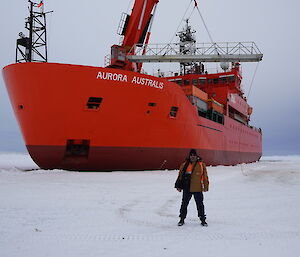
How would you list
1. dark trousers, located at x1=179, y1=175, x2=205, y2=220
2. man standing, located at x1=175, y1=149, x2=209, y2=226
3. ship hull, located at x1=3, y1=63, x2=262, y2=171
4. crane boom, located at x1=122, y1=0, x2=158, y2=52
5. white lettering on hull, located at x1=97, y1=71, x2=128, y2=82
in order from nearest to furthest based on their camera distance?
dark trousers, located at x1=179, y1=175, x2=205, y2=220
man standing, located at x1=175, y1=149, x2=209, y2=226
ship hull, located at x1=3, y1=63, x2=262, y2=171
white lettering on hull, located at x1=97, y1=71, x2=128, y2=82
crane boom, located at x1=122, y1=0, x2=158, y2=52

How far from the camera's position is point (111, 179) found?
1162 cm

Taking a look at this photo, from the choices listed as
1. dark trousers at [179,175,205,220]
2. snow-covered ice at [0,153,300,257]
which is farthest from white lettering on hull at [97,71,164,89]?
dark trousers at [179,175,205,220]

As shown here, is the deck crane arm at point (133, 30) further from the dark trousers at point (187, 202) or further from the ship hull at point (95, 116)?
the dark trousers at point (187, 202)

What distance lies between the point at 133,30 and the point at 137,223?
48.9 feet

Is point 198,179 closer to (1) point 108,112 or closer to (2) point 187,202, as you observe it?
(2) point 187,202

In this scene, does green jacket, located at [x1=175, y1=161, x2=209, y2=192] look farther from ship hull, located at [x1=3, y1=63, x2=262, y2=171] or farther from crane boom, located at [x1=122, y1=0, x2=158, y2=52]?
crane boom, located at [x1=122, y1=0, x2=158, y2=52]

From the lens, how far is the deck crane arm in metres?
17.5

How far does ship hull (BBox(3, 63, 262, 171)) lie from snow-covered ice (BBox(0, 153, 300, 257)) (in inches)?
156

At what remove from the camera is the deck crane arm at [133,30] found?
57.4 ft

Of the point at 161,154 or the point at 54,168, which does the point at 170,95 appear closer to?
the point at 161,154

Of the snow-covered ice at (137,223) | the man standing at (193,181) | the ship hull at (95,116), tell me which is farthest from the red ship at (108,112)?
the man standing at (193,181)

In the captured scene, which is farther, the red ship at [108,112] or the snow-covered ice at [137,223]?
the red ship at [108,112]

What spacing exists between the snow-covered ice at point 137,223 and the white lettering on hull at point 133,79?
18.9 ft

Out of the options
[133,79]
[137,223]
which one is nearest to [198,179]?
[137,223]
